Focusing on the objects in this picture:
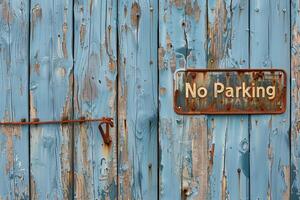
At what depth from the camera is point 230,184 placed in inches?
86.4

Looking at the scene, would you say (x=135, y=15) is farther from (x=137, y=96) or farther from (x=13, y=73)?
(x=13, y=73)

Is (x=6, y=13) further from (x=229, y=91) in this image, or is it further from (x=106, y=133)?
(x=229, y=91)

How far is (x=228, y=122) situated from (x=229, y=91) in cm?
10

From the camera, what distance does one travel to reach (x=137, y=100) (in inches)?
85.7

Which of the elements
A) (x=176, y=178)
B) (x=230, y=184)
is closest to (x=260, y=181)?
(x=230, y=184)

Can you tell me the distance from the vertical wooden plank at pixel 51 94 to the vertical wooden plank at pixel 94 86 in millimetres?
30

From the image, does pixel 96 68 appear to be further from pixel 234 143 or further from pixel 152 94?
pixel 234 143

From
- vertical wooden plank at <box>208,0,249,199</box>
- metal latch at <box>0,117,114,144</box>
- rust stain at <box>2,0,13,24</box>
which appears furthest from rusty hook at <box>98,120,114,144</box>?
rust stain at <box>2,0,13,24</box>

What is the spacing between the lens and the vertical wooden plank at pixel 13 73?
7.06 feet

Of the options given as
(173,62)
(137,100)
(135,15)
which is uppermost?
(135,15)

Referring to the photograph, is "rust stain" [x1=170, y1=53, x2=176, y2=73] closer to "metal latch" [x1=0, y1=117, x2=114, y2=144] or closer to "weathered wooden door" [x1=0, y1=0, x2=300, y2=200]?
"weathered wooden door" [x1=0, y1=0, x2=300, y2=200]

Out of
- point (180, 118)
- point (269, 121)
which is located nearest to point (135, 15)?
point (180, 118)

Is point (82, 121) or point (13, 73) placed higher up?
point (13, 73)

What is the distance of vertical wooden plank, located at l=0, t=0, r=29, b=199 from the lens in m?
2.15
